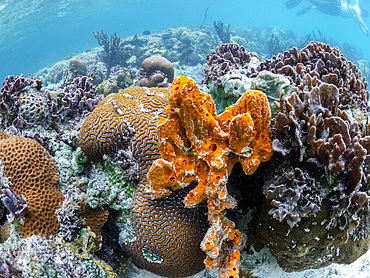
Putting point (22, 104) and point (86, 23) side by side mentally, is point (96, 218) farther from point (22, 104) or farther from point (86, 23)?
point (86, 23)

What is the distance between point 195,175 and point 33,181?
2.12 metres

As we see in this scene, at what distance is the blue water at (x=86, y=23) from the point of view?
45125 millimetres

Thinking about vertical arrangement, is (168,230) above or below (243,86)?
below

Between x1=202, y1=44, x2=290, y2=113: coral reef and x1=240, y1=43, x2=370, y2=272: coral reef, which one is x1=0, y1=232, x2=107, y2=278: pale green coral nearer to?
x1=240, y1=43, x2=370, y2=272: coral reef

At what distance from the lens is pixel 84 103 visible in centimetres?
427

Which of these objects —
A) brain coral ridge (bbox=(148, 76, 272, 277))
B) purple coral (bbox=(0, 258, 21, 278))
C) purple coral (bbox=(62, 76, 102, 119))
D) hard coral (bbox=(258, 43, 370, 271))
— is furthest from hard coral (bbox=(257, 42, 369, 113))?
purple coral (bbox=(0, 258, 21, 278))

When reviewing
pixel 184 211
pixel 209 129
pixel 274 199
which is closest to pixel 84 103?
pixel 184 211

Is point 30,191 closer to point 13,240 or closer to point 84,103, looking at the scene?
point 13,240

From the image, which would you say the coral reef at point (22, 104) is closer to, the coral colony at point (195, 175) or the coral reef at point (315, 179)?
the coral colony at point (195, 175)

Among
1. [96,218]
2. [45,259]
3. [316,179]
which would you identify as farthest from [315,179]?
[45,259]

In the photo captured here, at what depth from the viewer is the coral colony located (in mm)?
2092

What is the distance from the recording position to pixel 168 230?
2812 mm

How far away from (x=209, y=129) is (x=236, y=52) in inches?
119

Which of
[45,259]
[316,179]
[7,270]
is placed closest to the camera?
[316,179]
